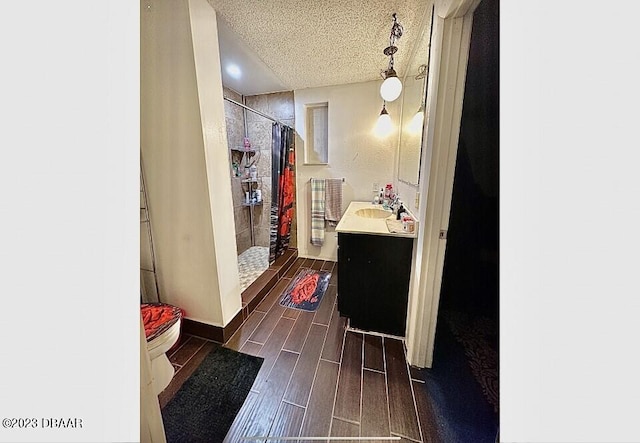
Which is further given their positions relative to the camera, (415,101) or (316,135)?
(316,135)

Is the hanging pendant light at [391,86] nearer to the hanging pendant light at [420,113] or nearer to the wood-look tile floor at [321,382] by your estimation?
the hanging pendant light at [420,113]

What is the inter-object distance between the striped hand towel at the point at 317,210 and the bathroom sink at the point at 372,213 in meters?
0.68

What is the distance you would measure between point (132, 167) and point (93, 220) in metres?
0.10

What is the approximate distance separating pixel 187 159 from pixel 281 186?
123cm

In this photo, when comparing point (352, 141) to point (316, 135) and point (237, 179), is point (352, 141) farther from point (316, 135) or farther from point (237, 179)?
point (237, 179)

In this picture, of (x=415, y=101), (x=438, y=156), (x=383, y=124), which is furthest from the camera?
(x=383, y=124)

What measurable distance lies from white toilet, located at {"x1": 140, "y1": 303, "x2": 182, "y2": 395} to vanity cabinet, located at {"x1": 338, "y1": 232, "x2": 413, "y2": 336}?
110cm

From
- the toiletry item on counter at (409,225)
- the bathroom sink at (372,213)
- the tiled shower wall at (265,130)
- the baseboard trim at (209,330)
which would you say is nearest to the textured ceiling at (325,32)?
the tiled shower wall at (265,130)

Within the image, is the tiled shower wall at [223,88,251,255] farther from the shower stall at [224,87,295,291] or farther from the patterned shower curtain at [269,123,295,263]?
the patterned shower curtain at [269,123,295,263]

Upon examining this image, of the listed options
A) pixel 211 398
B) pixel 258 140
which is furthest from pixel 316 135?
pixel 211 398

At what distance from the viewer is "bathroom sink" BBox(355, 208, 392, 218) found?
7.29 ft

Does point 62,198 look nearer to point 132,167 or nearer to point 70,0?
point 132,167

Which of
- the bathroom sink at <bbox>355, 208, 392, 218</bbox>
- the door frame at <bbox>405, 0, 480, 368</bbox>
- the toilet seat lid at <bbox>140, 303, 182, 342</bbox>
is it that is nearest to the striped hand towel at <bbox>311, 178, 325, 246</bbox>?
the bathroom sink at <bbox>355, 208, 392, 218</bbox>

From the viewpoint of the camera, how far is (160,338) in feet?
3.76
